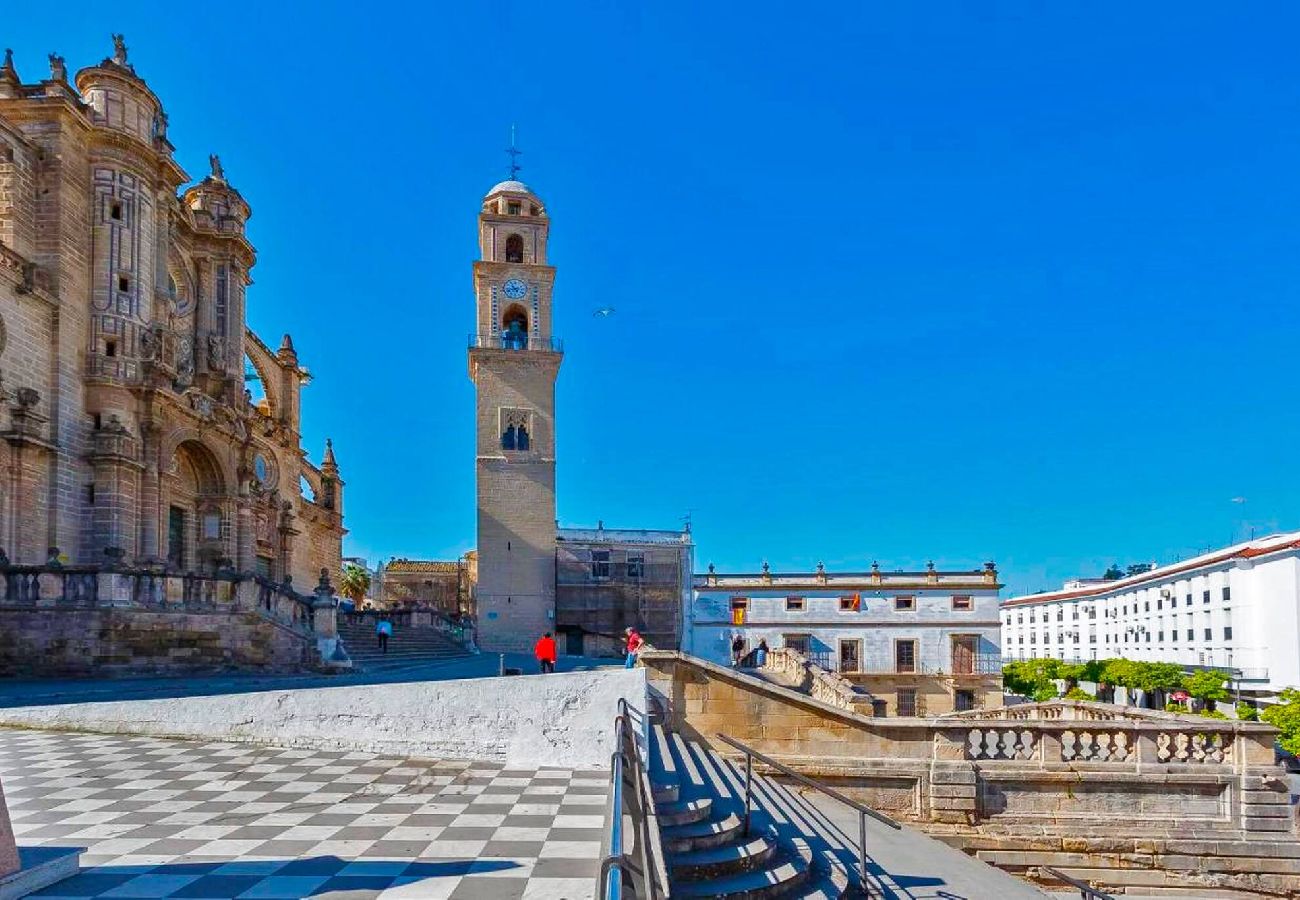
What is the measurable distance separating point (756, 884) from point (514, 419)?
101 feet

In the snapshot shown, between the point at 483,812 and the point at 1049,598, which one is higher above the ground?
the point at 483,812

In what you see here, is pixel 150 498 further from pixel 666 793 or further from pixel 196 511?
pixel 666 793

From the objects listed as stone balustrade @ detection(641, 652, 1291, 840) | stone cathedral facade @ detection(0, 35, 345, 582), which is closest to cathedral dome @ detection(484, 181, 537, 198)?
stone cathedral facade @ detection(0, 35, 345, 582)

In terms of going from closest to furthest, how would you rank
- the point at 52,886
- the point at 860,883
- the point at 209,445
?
the point at 52,886
the point at 860,883
the point at 209,445

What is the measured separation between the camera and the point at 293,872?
16.9 feet

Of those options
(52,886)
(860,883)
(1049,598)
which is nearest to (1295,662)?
(1049,598)

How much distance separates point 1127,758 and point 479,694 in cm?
994

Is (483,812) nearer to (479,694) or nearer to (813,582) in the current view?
(479,694)

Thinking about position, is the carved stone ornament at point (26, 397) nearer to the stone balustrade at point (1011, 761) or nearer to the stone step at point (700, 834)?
the stone balustrade at point (1011, 761)

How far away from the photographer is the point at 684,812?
7723mm

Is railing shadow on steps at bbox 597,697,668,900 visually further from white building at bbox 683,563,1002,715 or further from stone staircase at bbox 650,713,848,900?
white building at bbox 683,563,1002,715

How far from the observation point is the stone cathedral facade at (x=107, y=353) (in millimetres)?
18766

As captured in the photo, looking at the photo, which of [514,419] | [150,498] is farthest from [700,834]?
[514,419]

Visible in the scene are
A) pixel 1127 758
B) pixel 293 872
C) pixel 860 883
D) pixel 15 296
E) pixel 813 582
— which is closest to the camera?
pixel 293 872
